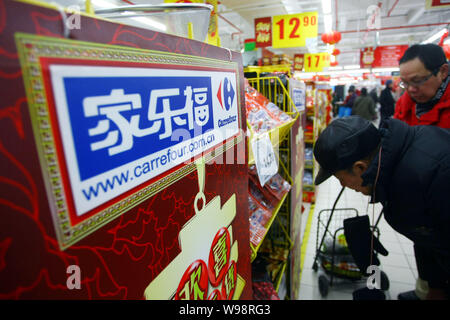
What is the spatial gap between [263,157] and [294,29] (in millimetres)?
6407

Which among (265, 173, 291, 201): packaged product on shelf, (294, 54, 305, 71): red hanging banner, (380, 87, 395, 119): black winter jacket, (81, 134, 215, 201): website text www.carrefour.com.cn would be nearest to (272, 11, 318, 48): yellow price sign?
(380, 87, 395, 119): black winter jacket

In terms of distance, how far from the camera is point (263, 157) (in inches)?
46.0

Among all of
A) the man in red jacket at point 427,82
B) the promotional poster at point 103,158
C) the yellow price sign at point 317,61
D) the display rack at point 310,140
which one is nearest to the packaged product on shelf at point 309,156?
the display rack at point 310,140

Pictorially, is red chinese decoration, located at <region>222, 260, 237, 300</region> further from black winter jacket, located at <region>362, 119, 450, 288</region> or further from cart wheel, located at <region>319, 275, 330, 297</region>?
cart wheel, located at <region>319, 275, 330, 297</region>

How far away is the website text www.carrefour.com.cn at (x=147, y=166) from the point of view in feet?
1.39

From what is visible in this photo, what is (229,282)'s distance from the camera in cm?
97

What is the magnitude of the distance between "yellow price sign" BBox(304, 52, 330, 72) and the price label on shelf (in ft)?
39.3

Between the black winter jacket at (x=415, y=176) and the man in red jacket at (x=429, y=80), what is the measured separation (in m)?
0.97

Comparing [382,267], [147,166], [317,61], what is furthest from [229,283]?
[317,61]

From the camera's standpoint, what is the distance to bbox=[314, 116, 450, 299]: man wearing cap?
1.27m

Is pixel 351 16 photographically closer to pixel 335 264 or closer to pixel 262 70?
pixel 262 70

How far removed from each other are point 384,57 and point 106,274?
538 inches

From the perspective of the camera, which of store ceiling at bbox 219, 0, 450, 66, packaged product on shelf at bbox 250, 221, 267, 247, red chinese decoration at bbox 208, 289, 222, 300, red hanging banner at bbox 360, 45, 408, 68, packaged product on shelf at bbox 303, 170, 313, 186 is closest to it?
red chinese decoration at bbox 208, 289, 222, 300
